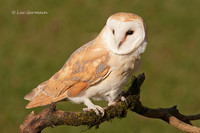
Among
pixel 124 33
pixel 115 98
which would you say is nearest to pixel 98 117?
pixel 115 98

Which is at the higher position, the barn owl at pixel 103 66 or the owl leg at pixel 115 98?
the barn owl at pixel 103 66

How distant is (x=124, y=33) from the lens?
1.78 meters

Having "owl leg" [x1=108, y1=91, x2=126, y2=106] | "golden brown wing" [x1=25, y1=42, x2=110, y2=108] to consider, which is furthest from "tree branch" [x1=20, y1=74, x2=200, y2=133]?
"golden brown wing" [x1=25, y1=42, x2=110, y2=108]

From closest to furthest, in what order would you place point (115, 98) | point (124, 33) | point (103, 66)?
point (124, 33)
point (103, 66)
point (115, 98)

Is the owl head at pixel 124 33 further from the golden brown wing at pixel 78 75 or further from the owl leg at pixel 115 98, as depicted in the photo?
the owl leg at pixel 115 98

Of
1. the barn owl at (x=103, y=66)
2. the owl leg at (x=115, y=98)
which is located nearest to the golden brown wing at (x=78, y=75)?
the barn owl at (x=103, y=66)

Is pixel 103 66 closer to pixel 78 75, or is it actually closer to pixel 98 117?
pixel 78 75

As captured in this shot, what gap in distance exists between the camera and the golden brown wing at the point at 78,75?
1893 mm

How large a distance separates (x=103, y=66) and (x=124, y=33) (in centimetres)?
21

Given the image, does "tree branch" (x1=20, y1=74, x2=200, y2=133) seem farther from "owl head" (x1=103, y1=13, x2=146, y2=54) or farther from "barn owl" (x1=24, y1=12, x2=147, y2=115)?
"owl head" (x1=103, y1=13, x2=146, y2=54)

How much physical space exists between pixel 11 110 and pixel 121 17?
2503 millimetres

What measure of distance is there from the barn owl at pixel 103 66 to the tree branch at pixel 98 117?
58 mm

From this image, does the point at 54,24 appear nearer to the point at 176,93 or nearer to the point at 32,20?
the point at 32,20

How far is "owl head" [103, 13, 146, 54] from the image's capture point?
176 cm
